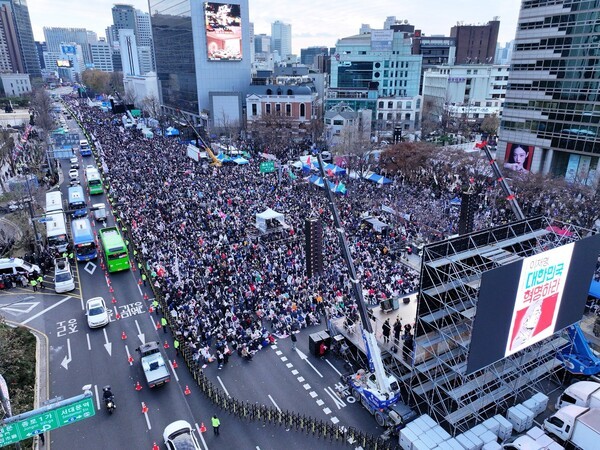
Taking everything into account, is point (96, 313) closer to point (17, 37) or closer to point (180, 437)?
point (180, 437)

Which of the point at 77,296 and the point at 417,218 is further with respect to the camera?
the point at 417,218

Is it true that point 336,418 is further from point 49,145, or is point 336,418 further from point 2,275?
point 49,145

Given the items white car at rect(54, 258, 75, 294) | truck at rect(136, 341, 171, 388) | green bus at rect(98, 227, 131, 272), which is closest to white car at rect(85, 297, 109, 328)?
white car at rect(54, 258, 75, 294)

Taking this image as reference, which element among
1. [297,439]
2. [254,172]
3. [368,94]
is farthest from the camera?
[368,94]

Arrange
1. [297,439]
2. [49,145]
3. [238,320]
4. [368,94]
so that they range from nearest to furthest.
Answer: [297,439] < [238,320] < [49,145] < [368,94]

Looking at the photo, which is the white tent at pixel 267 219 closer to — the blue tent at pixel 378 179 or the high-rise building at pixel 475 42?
the blue tent at pixel 378 179

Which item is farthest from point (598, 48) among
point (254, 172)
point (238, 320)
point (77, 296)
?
point (77, 296)
